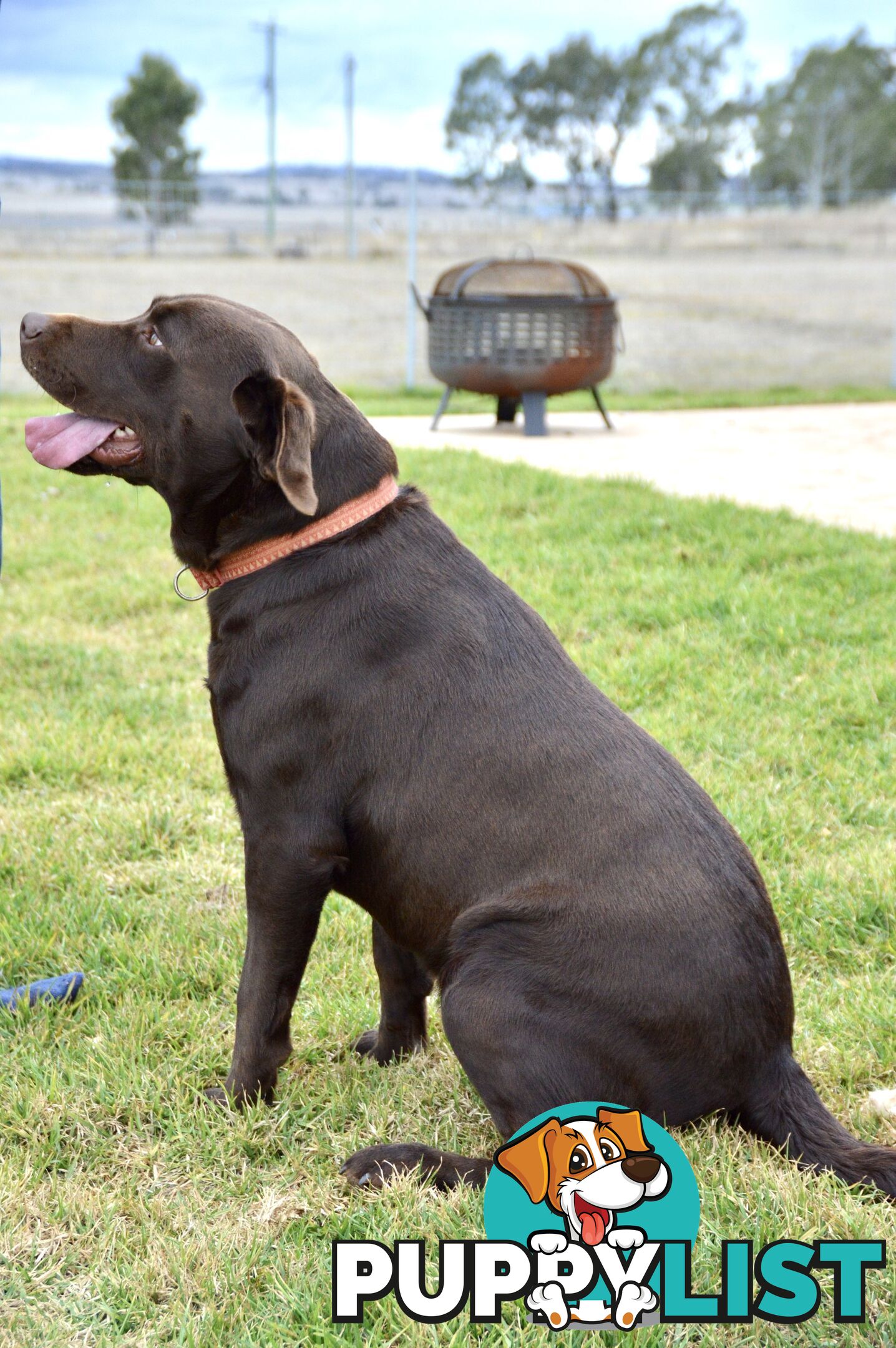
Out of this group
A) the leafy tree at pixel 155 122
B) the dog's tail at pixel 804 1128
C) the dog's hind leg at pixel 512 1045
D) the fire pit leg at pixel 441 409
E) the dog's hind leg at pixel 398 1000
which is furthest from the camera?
the leafy tree at pixel 155 122

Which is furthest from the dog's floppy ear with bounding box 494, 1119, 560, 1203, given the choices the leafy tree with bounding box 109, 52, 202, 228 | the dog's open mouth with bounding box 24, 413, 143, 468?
the leafy tree with bounding box 109, 52, 202, 228

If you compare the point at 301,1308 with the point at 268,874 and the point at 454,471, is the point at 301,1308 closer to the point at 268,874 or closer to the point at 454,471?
the point at 268,874

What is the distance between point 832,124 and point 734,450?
53925mm

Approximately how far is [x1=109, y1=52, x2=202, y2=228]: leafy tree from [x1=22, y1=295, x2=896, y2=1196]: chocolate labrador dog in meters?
52.5

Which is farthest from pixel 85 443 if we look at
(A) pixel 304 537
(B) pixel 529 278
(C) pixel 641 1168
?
(B) pixel 529 278

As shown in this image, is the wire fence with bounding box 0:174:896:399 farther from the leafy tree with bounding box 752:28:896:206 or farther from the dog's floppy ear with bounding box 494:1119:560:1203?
the leafy tree with bounding box 752:28:896:206

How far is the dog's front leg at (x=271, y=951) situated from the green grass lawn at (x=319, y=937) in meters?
0.10

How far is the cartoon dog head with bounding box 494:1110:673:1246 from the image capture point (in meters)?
1.80

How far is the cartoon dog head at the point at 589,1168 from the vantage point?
1796 mm

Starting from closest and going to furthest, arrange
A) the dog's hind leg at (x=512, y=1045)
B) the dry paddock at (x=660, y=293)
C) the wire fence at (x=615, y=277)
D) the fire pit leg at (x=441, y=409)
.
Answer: the dog's hind leg at (x=512, y=1045), the fire pit leg at (x=441, y=409), the dry paddock at (x=660, y=293), the wire fence at (x=615, y=277)

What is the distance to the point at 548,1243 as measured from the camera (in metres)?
1.82

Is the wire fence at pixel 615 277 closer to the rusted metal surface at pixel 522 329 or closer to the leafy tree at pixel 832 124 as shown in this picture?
the rusted metal surface at pixel 522 329

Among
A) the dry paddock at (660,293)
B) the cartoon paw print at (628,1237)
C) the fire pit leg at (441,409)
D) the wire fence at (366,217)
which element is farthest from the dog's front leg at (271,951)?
the dry paddock at (660,293)

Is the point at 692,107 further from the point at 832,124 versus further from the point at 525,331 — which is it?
the point at 525,331
